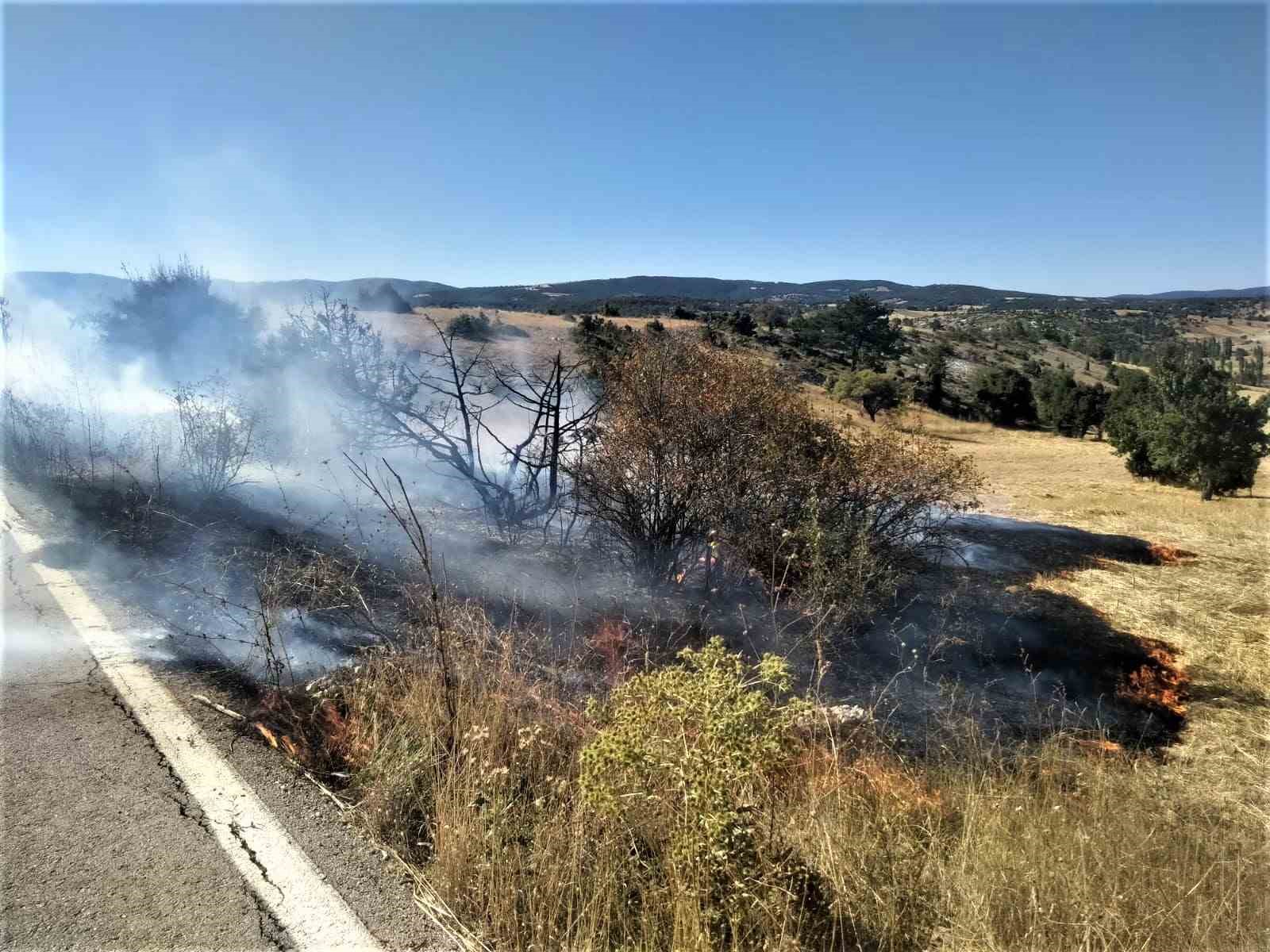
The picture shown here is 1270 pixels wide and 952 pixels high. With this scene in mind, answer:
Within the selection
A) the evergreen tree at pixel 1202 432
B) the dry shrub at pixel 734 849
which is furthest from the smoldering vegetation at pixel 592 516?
the evergreen tree at pixel 1202 432

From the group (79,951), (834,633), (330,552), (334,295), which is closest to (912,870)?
(79,951)

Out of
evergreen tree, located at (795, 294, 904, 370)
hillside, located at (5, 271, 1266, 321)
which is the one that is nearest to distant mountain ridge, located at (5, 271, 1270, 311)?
hillside, located at (5, 271, 1266, 321)

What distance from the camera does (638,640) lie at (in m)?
6.02

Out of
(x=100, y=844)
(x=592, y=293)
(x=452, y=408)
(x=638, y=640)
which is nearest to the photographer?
(x=100, y=844)

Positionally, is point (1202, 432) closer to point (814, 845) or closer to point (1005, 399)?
point (1005, 399)

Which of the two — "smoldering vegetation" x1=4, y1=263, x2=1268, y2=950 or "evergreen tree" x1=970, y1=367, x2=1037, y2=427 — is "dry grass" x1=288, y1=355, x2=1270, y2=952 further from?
"evergreen tree" x1=970, y1=367, x2=1037, y2=427

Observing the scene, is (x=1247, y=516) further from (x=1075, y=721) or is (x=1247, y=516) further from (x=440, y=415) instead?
(x=440, y=415)

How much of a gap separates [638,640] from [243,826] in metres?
3.84

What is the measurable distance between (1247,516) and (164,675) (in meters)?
21.3

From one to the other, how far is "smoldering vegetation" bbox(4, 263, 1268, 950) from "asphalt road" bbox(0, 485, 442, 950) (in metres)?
0.18

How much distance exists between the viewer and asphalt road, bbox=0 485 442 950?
2008 mm

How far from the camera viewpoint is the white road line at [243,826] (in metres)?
2.05

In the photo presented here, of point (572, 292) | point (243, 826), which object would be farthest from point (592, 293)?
point (243, 826)

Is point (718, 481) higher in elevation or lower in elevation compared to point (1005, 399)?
higher
